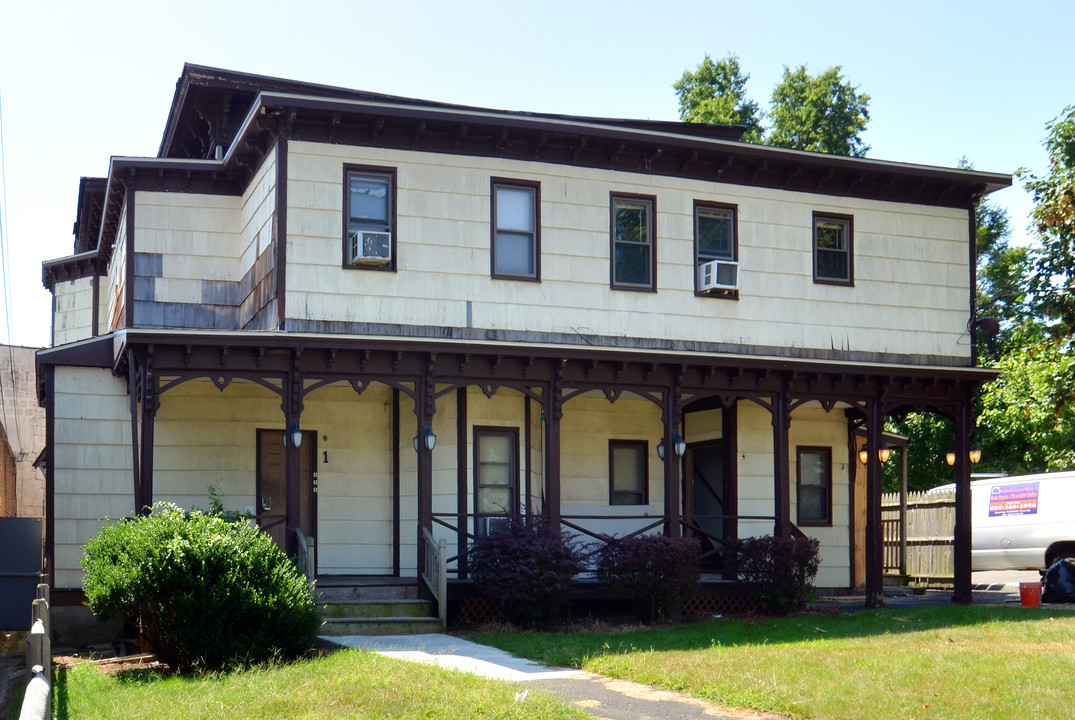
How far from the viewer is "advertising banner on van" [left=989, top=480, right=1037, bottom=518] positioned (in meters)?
25.0

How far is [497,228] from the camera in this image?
61.5 feet

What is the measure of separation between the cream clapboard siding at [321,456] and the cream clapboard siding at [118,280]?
2.68 m

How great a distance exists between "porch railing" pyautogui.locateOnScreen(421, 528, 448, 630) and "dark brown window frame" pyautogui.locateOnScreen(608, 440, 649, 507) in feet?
14.8

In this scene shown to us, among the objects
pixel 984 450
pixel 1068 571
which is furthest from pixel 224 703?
pixel 984 450

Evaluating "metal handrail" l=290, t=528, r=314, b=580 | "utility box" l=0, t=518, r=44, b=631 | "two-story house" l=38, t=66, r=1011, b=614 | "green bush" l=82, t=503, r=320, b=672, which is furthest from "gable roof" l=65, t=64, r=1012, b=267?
"green bush" l=82, t=503, r=320, b=672

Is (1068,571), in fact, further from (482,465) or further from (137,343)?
(137,343)

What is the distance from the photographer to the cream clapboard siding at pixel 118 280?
20859 mm

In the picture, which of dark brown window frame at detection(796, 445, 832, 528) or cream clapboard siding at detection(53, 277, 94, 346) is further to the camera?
cream clapboard siding at detection(53, 277, 94, 346)

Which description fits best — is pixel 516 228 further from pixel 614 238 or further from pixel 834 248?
pixel 834 248

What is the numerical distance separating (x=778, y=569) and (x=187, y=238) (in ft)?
35.4

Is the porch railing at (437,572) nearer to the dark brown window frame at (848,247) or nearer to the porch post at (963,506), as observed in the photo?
the dark brown window frame at (848,247)

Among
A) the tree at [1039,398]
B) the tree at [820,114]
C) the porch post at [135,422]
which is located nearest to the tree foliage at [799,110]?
the tree at [820,114]

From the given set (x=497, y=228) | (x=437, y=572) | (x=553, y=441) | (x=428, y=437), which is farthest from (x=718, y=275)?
(x=437, y=572)

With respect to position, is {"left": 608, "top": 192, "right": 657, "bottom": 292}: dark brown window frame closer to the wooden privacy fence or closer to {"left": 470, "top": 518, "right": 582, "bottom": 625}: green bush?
{"left": 470, "top": 518, "right": 582, "bottom": 625}: green bush
